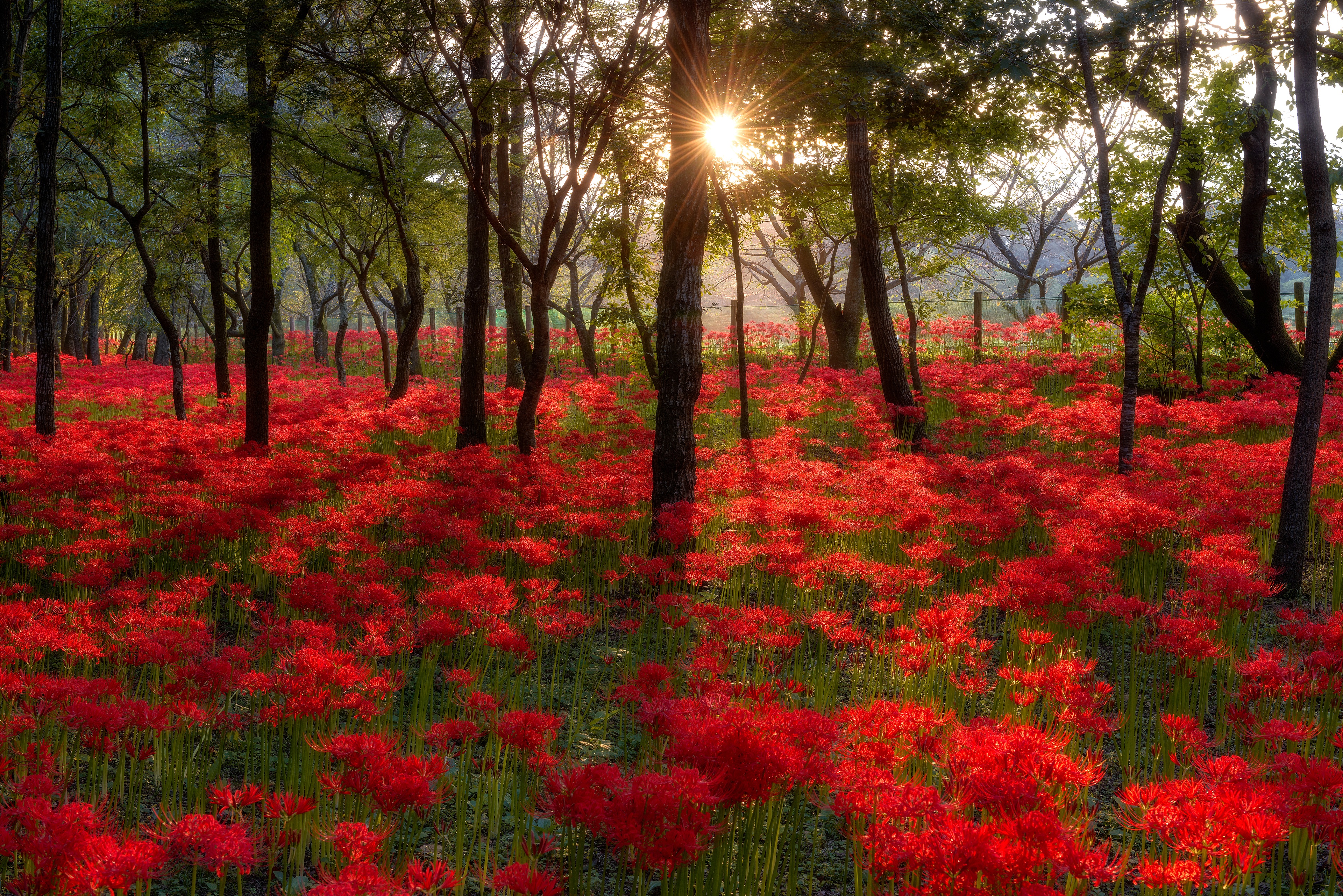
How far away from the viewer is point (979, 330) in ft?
77.6

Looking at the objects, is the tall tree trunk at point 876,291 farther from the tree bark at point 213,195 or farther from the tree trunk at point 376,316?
the tree trunk at point 376,316

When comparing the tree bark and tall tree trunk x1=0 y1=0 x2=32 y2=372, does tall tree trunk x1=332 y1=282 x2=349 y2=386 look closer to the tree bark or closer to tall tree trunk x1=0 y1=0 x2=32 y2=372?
the tree bark

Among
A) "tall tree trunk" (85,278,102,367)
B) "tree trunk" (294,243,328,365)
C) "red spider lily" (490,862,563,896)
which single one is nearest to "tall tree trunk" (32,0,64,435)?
"red spider lily" (490,862,563,896)

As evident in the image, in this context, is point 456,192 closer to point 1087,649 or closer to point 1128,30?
point 1128,30

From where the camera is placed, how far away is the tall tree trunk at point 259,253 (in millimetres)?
10977

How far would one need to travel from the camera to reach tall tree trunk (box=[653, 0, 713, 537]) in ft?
25.8

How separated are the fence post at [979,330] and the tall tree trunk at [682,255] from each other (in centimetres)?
1516

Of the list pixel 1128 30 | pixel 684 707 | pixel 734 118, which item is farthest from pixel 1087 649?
pixel 1128 30

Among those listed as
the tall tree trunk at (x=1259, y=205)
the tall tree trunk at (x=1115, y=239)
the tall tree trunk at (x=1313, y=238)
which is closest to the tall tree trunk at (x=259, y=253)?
the tall tree trunk at (x=1115, y=239)

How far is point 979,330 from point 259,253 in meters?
18.3

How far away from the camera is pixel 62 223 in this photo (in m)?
24.3

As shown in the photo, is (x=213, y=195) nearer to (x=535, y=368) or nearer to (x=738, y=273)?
(x=535, y=368)

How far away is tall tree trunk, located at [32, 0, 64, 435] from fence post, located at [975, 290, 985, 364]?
60.8ft

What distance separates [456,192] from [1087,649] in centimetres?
1451
